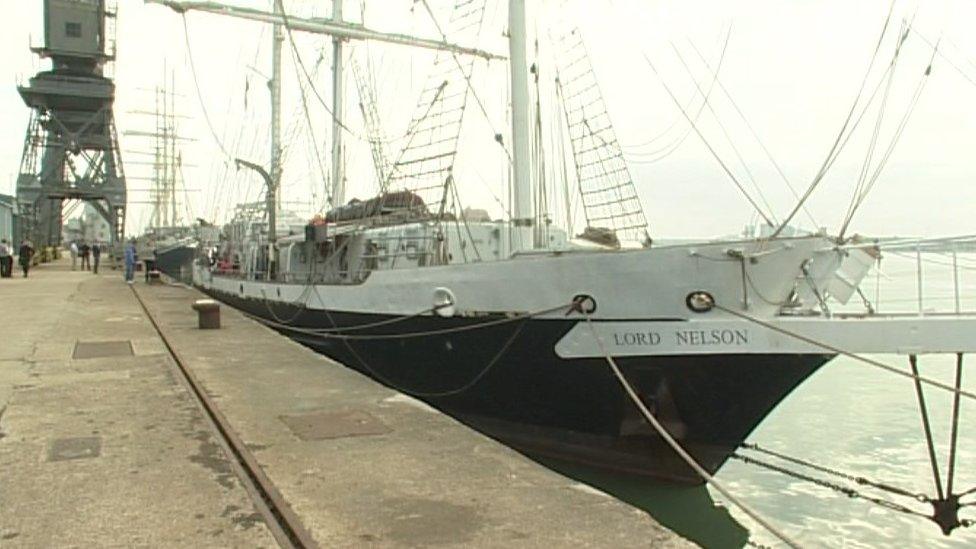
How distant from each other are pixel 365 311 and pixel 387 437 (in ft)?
21.4

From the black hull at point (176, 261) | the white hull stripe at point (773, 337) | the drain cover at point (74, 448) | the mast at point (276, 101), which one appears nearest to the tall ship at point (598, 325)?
the white hull stripe at point (773, 337)

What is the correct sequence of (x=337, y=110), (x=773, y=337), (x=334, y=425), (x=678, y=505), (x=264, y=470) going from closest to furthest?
(x=264, y=470)
(x=334, y=425)
(x=773, y=337)
(x=678, y=505)
(x=337, y=110)

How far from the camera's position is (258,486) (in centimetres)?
491

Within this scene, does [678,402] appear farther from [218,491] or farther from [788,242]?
[218,491]

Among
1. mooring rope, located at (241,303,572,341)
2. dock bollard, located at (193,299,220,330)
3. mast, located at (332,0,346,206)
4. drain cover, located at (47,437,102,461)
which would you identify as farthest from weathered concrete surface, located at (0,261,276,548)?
mast, located at (332,0,346,206)

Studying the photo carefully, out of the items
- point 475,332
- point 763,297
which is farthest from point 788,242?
point 475,332

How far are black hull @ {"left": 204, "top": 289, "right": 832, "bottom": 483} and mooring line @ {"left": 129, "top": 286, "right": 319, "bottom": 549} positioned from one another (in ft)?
12.1

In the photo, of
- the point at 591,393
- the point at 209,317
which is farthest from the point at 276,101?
the point at 591,393

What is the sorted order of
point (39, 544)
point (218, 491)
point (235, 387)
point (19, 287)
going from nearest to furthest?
1. point (39, 544)
2. point (218, 491)
3. point (235, 387)
4. point (19, 287)

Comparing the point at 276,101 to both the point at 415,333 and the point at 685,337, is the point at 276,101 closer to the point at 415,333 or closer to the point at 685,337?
the point at 415,333

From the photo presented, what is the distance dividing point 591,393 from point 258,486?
Answer: 5.28m

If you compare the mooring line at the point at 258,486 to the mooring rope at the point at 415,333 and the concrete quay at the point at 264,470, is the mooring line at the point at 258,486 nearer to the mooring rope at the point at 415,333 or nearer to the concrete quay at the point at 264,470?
the concrete quay at the point at 264,470

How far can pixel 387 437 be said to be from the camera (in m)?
6.22

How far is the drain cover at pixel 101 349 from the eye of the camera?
1076cm
